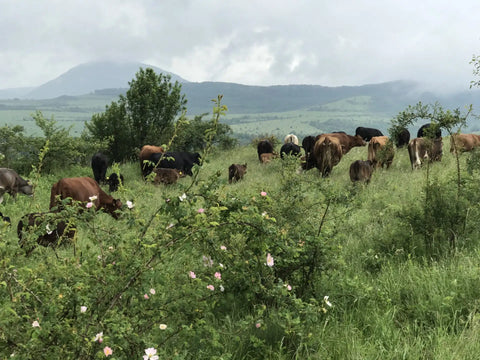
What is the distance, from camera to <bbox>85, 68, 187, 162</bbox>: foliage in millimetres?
22078

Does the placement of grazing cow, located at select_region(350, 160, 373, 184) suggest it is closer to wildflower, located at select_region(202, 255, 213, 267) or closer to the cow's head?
the cow's head

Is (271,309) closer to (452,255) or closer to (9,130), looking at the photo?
(452,255)

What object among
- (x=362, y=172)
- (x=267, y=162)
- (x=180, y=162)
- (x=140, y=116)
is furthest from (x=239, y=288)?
(x=140, y=116)

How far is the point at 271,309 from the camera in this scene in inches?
129

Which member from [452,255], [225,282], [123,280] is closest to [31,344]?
[123,280]

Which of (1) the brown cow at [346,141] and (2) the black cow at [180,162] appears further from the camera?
(2) the black cow at [180,162]

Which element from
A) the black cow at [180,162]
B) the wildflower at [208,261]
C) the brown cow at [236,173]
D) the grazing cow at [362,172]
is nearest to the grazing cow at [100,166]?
the black cow at [180,162]

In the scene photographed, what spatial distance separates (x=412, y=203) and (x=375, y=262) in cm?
130

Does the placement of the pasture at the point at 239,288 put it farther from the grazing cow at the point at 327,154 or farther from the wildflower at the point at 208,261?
the grazing cow at the point at 327,154

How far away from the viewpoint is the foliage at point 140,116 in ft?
72.4

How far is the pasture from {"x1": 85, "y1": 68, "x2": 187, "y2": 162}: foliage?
19.0 meters

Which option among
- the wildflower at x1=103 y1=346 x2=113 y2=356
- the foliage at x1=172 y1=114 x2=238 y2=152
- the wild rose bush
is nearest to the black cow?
the foliage at x1=172 y1=114 x2=238 y2=152

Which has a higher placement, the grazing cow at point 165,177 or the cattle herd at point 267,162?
the cattle herd at point 267,162

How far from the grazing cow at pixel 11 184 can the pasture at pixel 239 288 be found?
30.3ft
